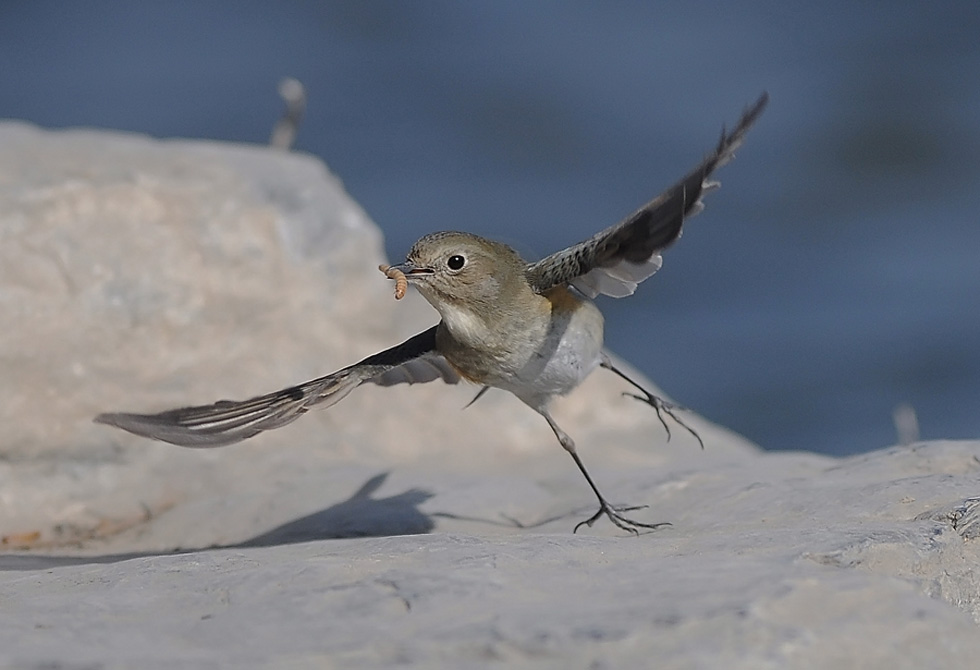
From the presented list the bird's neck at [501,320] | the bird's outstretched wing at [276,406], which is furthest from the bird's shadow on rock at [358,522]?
the bird's neck at [501,320]

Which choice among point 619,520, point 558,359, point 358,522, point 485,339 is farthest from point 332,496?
point 619,520

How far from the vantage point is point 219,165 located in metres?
7.91

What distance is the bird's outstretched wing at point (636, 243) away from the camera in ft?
14.4

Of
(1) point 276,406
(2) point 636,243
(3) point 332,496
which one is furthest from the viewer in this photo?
(3) point 332,496

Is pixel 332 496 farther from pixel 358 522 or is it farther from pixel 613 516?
pixel 613 516

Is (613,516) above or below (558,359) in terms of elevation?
below

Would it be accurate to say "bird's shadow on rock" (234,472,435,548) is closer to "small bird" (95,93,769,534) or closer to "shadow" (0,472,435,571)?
"shadow" (0,472,435,571)

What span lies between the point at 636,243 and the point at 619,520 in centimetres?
124

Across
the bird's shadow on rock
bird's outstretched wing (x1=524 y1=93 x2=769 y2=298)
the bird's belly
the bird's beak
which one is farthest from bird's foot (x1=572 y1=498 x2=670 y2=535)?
the bird's beak

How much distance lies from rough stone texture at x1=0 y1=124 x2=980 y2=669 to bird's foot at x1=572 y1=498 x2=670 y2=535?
8cm

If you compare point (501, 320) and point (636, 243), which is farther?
point (501, 320)

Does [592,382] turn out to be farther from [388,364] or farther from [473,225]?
[473,225]

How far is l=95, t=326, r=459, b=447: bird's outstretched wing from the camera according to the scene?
539cm

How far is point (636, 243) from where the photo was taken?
4750 mm
